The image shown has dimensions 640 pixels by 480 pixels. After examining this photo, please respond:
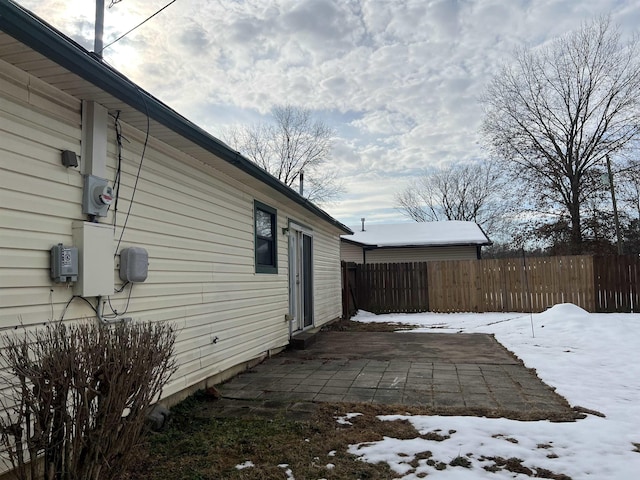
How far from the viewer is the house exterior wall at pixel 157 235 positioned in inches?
107

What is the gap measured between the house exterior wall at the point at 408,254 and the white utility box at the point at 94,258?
1702 cm

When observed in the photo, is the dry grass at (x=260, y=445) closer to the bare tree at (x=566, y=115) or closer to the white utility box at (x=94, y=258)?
the white utility box at (x=94, y=258)

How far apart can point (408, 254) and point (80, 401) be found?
1887cm

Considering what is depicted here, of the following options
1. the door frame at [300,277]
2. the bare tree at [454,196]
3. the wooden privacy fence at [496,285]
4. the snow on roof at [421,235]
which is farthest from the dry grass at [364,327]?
the bare tree at [454,196]

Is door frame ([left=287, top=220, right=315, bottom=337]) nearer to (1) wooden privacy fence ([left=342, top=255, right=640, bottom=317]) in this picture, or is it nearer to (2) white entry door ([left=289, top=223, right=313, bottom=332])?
(2) white entry door ([left=289, top=223, right=313, bottom=332])

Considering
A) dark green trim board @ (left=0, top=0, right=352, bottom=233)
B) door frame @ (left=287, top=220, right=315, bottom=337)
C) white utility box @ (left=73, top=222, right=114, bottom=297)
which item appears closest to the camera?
dark green trim board @ (left=0, top=0, right=352, bottom=233)

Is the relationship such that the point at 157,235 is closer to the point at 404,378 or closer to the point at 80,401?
the point at 80,401

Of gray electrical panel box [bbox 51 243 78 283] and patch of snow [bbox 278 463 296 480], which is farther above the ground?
gray electrical panel box [bbox 51 243 78 283]

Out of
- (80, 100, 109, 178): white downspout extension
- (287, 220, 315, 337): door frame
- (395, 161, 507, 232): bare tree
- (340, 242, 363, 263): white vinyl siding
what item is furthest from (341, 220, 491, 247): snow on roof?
(80, 100, 109, 178): white downspout extension

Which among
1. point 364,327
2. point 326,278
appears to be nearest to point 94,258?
point 326,278

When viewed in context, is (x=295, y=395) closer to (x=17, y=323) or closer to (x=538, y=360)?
(x=17, y=323)

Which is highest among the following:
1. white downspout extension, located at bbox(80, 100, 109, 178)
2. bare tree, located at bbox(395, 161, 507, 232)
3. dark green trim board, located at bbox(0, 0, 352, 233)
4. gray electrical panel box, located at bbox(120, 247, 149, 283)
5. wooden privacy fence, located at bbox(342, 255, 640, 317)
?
bare tree, located at bbox(395, 161, 507, 232)

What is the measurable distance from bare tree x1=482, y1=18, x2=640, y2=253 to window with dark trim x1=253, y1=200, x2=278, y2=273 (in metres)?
17.7

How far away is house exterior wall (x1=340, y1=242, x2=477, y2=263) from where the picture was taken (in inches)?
773
